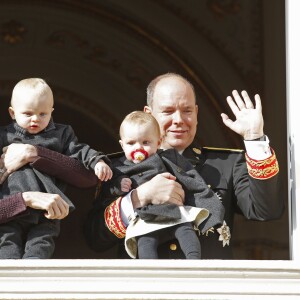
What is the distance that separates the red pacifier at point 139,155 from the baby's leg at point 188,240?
31 cm

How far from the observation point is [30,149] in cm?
712

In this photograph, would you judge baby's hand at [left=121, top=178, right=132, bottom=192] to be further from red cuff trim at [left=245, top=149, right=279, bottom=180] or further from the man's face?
red cuff trim at [left=245, top=149, right=279, bottom=180]

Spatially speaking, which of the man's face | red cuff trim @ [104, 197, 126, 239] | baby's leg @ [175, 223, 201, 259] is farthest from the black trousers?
the man's face

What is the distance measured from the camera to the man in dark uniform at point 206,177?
281 inches

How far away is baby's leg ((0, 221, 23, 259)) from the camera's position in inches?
273

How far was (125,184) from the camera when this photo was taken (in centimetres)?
717

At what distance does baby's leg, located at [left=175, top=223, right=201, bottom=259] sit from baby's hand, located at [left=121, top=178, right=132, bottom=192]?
27cm

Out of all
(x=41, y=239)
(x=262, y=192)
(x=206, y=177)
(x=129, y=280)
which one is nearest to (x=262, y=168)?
(x=262, y=192)

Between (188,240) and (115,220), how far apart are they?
1.13 ft

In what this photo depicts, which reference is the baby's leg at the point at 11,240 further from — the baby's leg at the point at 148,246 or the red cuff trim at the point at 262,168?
the red cuff trim at the point at 262,168

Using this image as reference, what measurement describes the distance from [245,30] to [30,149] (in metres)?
3.40

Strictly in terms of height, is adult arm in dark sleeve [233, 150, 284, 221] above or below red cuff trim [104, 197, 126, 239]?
above

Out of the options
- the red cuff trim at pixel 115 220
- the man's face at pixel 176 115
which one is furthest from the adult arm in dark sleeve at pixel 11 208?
the man's face at pixel 176 115

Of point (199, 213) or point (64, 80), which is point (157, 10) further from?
point (199, 213)
